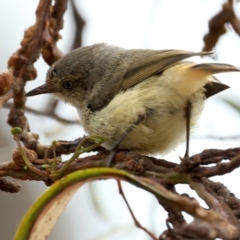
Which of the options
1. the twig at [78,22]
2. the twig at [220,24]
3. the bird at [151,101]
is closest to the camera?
the twig at [220,24]

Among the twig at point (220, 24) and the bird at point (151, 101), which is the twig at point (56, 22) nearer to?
the bird at point (151, 101)

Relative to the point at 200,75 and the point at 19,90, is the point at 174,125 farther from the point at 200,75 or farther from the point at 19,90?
the point at 19,90

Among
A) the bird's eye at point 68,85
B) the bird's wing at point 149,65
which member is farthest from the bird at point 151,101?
the bird's eye at point 68,85

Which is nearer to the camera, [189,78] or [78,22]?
[189,78]

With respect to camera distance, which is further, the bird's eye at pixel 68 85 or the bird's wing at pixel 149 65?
the bird's eye at pixel 68 85

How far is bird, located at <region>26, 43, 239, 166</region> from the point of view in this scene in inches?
60.2

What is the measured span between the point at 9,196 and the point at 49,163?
225 centimetres

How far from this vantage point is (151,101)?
1539 millimetres

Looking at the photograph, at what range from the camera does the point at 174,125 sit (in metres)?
1.57

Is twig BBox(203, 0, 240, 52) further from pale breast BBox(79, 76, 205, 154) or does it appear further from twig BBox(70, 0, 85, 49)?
twig BBox(70, 0, 85, 49)

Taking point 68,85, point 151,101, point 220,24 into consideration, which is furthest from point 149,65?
point 68,85

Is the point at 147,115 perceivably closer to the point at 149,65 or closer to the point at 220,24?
the point at 149,65

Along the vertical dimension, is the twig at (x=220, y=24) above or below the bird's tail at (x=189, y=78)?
above

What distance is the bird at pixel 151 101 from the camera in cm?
153
